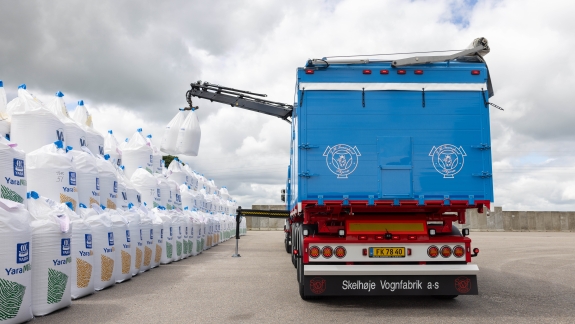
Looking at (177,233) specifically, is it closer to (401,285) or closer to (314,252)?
(314,252)

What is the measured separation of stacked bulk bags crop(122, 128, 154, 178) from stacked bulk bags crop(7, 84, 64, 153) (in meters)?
4.45

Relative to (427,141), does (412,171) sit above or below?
below

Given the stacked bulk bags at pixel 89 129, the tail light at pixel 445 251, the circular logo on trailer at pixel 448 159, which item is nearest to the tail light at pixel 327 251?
the tail light at pixel 445 251

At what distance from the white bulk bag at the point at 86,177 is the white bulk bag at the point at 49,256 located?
144 centimetres

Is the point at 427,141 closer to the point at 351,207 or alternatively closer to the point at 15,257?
the point at 351,207

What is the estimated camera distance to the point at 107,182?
29.0 feet

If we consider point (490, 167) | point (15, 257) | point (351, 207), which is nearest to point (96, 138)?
point (15, 257)

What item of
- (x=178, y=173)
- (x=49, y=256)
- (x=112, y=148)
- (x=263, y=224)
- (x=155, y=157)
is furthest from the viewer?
(x=263, y=224)

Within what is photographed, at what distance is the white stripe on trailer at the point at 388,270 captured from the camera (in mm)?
6133

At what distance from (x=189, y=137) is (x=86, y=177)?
4.83 meters

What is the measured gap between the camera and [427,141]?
6.32 m

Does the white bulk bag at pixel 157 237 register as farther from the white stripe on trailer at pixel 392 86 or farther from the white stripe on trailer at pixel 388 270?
the white stripe on trailer at pixel 392 86

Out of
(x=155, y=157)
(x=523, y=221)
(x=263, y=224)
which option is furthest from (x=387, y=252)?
(x=523, y=221)

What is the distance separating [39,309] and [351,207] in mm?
3923
